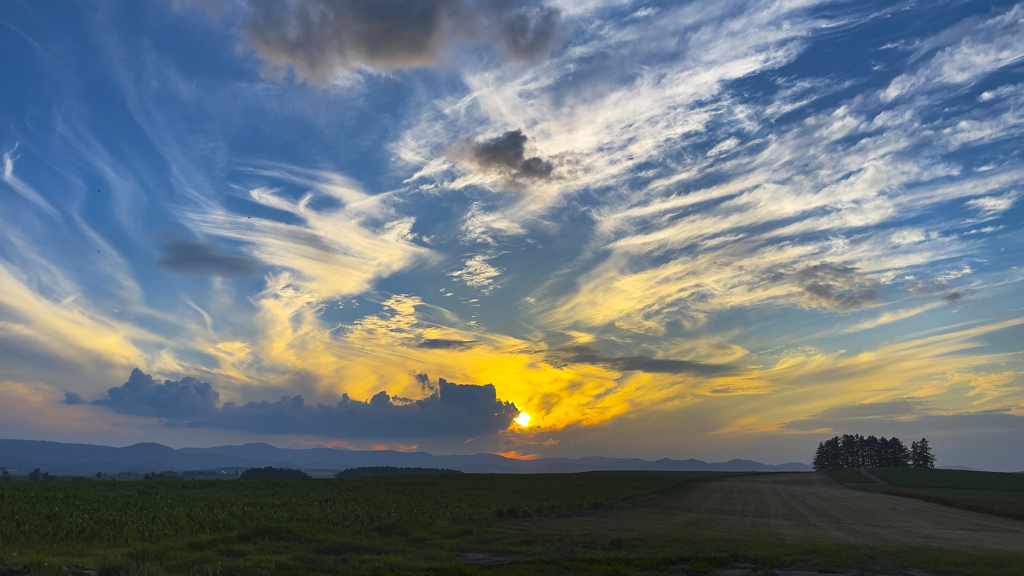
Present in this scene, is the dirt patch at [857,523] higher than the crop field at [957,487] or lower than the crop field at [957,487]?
higher

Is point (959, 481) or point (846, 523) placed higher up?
point (846, 523)

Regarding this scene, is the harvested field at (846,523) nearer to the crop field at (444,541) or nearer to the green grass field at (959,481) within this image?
the crop field at (444,541)

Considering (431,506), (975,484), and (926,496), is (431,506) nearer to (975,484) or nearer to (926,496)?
(926,496)

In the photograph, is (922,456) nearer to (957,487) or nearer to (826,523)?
(957,487)

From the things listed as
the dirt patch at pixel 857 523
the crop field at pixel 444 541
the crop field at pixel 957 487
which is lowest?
the crop field at pixel 957 487

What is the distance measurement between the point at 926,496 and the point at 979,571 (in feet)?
231

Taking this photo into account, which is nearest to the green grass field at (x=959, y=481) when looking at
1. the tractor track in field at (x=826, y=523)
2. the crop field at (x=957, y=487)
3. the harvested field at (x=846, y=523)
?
the crop field at (x=957, y=487)

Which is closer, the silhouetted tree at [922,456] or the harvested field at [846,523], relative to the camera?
the harvested field at [846,523]

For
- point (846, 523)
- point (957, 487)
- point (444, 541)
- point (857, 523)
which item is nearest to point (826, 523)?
point (846, 523)

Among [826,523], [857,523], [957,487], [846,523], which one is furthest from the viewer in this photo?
[957,487]

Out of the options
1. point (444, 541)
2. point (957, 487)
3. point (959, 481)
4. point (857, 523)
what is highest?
point (444, 541)

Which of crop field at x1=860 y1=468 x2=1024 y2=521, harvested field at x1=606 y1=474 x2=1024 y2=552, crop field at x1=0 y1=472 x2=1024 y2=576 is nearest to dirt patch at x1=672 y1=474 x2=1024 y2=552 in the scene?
harvested field at x1=606 y1=474 x2=1024 y2=552

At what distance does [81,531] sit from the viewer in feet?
78.9

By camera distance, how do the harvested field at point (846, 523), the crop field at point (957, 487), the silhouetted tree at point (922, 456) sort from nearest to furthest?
1. the harvested field at point (846, 523)
2. the crop field at point (957, 487)
3. the silhouetted tree at point (922, 456)
